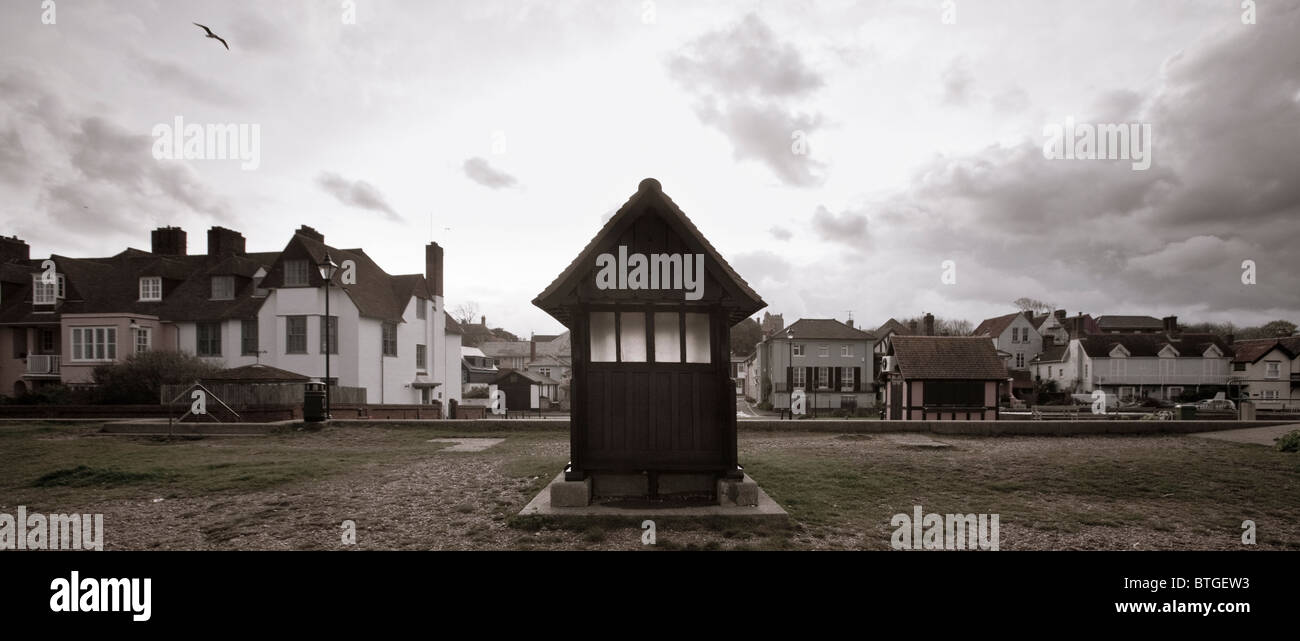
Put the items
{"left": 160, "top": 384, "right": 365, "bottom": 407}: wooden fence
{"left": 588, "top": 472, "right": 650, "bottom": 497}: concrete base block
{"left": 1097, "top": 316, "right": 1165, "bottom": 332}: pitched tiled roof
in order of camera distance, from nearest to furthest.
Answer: {"left": 588, "top": 472, "right": 650, "bottom": 497}: concrete base block, {"left": 160, "top": 384, "right": 365, "bottom": 407}: wooden fence, {"left": 1097, "top": 316, "right": 1165, "bottom": 332}: pitched tiled roof

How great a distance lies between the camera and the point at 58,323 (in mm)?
33500

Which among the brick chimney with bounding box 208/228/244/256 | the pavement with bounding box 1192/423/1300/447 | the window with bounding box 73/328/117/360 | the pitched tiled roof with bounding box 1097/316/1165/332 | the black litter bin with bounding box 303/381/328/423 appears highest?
the brick chimney with bounding box 208/228/244/256

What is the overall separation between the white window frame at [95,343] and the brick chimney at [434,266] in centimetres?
1689

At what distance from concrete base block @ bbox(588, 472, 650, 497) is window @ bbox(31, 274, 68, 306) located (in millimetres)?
43680

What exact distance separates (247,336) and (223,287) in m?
4.40

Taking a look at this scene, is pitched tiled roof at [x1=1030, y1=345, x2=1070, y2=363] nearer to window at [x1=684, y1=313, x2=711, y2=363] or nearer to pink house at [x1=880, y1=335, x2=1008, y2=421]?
pink house at [x1=880, y1=335, x2=1008, y2=421]

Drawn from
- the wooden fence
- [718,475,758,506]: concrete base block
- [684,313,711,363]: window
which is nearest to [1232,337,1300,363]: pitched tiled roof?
[718,475,758,506]: concrete base block

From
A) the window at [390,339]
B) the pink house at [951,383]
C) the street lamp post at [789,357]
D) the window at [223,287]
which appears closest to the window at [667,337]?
the pink house at [951,383]

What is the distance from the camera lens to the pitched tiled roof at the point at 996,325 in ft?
231

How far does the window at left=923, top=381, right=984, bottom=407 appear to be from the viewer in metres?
31.6

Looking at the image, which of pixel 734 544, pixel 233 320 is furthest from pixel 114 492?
pixel 233 320

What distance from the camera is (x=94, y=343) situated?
3198 cm

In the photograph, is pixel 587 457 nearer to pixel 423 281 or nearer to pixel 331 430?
pixel 331 430
